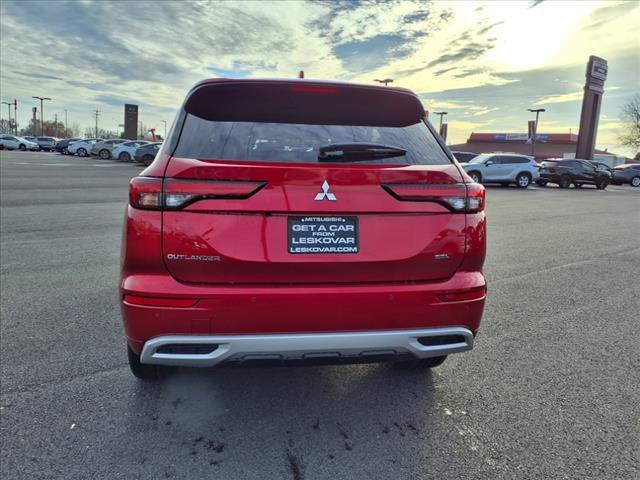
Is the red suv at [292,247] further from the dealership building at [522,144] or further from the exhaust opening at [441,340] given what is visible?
the dealership building at [522,144]

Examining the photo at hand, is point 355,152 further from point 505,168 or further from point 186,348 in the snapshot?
point 505,168

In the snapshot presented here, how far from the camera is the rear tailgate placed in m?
2.06

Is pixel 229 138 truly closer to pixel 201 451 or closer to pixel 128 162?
pixel 201 451

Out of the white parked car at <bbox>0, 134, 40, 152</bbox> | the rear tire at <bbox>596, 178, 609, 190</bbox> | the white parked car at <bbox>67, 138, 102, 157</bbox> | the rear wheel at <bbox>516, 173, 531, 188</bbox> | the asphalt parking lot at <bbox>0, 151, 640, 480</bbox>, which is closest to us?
the asphalt parking lot at <bbox>0, 151, 640, 480</bbox>

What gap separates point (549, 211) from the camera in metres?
13.5

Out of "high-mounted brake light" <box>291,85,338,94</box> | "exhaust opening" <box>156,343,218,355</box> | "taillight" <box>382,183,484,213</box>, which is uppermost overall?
"high-mounted brake light" <box>291,85,338,94</box>

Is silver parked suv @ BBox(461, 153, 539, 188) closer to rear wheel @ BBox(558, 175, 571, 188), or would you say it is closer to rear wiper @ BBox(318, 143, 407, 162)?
rear wheel @ BBox(558, 175, 571, 188)

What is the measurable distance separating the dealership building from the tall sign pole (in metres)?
39.2

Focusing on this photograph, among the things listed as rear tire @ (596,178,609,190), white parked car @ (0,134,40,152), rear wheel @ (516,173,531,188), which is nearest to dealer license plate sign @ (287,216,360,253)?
rear wheel @ (516,173,531,188)

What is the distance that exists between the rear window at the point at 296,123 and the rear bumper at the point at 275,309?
64 centimetres

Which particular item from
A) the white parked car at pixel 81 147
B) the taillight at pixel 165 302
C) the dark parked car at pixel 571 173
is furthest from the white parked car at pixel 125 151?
the taillight at pixel 165 302

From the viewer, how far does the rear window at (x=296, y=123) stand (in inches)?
88.4

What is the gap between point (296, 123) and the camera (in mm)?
2398

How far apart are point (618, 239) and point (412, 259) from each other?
28.1ft
